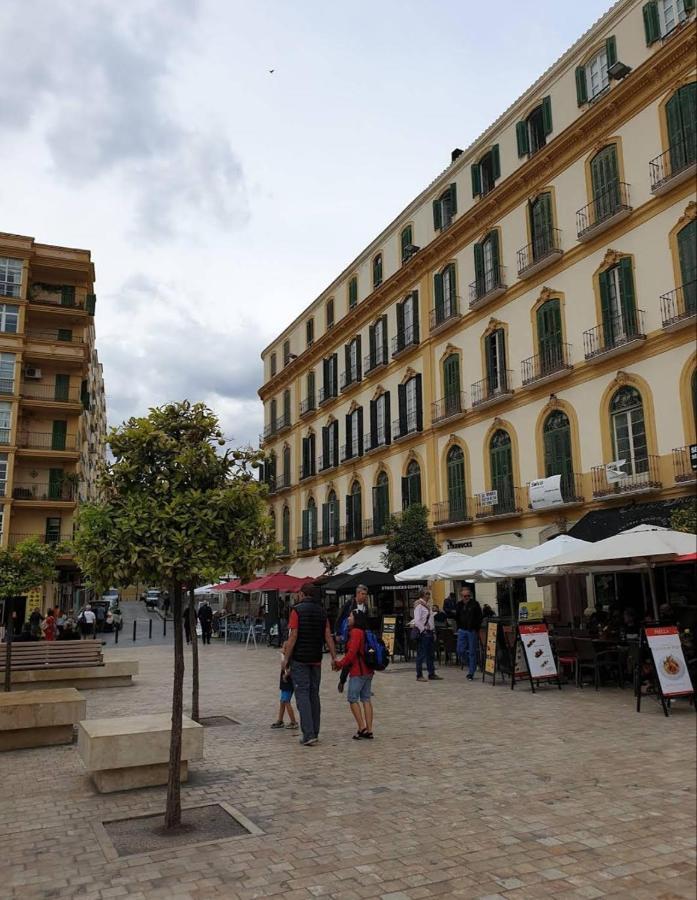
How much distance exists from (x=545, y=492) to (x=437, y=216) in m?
13.2

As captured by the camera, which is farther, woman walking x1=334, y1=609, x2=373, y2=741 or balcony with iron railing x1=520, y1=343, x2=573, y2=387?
balcony with iron railing x1=520, y1=343, x2=573, y2=387

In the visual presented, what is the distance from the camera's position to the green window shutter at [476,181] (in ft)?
88.7

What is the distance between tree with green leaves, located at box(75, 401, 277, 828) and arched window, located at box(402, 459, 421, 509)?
23.0m

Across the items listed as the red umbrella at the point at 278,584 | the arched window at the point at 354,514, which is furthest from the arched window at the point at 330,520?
the red umbrella at the point at 278,584

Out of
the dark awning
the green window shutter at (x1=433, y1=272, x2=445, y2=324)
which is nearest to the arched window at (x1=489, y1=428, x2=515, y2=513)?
the dark awning

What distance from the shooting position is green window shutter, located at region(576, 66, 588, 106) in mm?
22234

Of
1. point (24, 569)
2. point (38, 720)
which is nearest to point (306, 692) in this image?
point (38, 720)

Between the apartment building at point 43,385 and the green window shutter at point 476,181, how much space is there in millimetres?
24537

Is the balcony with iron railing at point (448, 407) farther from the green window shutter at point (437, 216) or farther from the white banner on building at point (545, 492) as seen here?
the green window shutter at point (437, 216)

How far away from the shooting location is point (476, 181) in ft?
89.2

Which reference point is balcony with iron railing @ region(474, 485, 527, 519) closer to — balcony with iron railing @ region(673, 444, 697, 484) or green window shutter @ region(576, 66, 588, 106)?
balcony with iron railing @ region(673, 444, 697, 484)

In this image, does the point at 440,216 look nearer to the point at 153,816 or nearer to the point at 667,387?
the point at 667,387

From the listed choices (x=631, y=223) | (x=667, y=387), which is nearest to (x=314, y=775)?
(x=667, y=387)

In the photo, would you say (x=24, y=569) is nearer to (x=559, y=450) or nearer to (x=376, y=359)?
(x=559, y=450)
